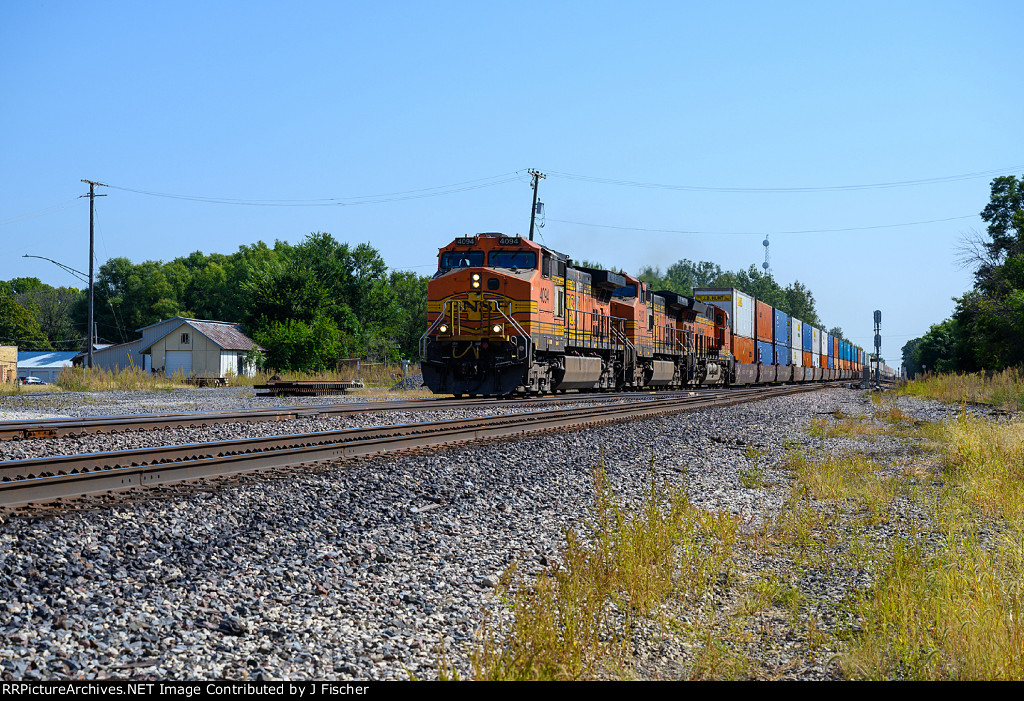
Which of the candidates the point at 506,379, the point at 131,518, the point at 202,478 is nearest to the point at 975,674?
the point at 131,518

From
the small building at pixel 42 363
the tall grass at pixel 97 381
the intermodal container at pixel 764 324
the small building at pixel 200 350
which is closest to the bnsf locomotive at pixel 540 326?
the intermodal container at pixel 764 324

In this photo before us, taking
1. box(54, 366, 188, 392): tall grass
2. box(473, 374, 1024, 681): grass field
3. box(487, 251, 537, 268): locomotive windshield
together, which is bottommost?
box(473, 374, 1024, 681): grass field

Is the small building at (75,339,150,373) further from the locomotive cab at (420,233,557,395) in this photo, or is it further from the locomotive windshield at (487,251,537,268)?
the locomotive windshield at (487,251,537,268)

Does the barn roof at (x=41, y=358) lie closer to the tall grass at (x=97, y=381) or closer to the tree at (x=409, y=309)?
the tree at (x=409, y=309)

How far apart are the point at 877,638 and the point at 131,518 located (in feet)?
14.0

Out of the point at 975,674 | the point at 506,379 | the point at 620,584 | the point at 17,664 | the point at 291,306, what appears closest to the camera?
the point at 17,664

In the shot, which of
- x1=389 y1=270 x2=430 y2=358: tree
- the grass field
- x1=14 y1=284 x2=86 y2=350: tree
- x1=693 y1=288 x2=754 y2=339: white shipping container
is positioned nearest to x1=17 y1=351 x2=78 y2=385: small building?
x1=14 y1=284 x2=86 y2=350: tree

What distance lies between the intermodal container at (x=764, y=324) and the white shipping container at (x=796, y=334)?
5.30 meters

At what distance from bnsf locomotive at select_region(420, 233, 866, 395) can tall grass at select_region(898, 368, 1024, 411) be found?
870 cm

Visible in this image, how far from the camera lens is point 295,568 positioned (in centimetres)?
418

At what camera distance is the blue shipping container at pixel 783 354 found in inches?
1641

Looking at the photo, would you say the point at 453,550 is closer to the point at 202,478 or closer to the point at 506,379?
the point at 202,478

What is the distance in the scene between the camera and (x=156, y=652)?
300 centimetres

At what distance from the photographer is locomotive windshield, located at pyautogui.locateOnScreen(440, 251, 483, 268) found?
62.6 ft
